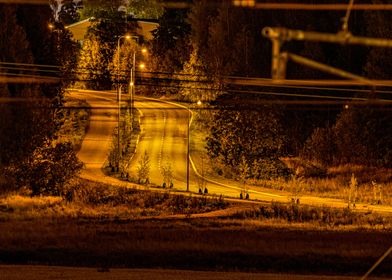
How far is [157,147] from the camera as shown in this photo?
1898 inches

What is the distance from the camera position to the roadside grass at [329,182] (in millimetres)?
36875

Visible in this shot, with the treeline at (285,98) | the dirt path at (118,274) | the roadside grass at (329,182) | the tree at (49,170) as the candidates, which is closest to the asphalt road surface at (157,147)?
the roadside grass at (329,182)

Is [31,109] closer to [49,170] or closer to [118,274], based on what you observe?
[49,170]

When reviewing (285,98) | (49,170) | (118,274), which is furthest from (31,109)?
(285,98)

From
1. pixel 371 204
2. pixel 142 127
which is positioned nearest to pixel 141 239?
pixel 371 204

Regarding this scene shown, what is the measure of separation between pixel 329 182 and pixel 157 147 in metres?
13.1

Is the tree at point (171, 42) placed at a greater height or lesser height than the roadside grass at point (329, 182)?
greater

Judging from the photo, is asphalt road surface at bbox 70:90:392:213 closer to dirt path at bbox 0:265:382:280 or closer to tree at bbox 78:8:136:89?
tree at bbox 78:8:136:89

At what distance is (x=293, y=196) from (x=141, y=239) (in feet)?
59.7

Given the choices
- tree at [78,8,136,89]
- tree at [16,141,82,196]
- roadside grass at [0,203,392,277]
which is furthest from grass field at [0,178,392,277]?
tree at [78,8,136,89]

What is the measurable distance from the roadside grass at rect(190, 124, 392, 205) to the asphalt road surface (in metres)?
1.07

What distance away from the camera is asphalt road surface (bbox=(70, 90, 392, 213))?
36916 millimetres

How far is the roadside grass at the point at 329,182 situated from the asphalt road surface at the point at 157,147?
1.07 meters

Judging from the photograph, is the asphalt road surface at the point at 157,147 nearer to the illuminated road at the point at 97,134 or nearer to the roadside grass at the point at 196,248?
the illuminated road at the point at 97,134
